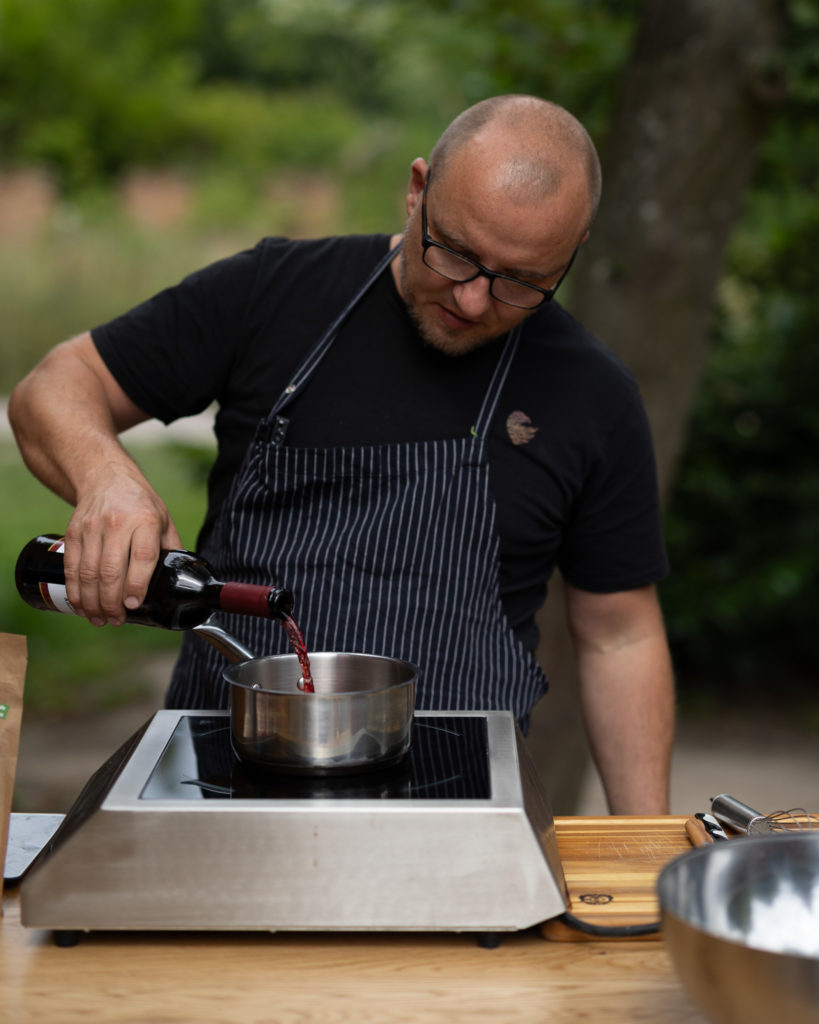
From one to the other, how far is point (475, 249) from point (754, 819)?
2.89 ft

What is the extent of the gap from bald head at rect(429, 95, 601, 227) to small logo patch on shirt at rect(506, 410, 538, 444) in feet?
1.06

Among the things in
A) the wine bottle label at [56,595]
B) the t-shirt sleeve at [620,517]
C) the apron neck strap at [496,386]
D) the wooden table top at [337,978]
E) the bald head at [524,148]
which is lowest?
the wooden table top at [337,978]

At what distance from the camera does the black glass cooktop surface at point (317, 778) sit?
1197mm

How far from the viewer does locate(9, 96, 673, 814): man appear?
5.93ft

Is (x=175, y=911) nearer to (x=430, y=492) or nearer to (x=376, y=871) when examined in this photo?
(x=376, y=871)

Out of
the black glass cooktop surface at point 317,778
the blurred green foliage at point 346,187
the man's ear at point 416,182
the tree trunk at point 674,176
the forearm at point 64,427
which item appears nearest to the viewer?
the black glass cooktop surface at point 317,778

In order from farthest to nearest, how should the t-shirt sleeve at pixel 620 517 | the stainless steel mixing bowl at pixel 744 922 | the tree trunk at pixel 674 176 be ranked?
1. the tree trunk at pixel 674 176
2. the t-shirt sleeve at pixel 620 517
3. the stainless steel mixing bowl at pixel 744 922

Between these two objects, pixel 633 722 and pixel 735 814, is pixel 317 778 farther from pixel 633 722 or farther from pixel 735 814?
pixel 633 722

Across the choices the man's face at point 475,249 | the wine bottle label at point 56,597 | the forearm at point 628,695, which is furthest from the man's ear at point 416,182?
the wine bottle label at point 56,597

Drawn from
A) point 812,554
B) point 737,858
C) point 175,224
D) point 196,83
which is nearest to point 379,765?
point 737,858

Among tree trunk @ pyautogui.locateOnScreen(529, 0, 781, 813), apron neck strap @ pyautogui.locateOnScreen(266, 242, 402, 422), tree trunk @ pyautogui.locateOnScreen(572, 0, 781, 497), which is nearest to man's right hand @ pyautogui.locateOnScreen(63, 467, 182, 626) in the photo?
apron neck strap @ pyautogui.locateOnScreen(266, 242, 402, 422)

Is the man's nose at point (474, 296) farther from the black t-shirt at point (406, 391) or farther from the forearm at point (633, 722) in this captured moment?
the forearm at point (633, 722)

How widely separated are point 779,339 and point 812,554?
0.89 m

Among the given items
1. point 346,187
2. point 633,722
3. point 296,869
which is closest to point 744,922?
point 296,869
